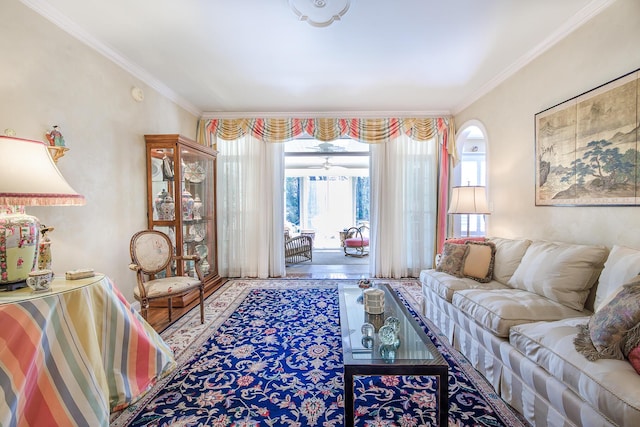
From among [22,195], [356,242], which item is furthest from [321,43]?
[356,242]

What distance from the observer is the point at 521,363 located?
1584 millimetres

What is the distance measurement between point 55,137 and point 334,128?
333 centimetres

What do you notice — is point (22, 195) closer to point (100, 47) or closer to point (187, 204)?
point (100, 47)

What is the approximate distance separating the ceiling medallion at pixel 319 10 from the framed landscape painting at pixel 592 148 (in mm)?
1995

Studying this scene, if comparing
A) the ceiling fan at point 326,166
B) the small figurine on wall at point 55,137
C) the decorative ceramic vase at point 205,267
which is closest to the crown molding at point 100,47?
the small figurine on wall at point 55,137

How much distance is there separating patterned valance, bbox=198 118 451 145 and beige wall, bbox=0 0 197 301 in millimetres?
1324

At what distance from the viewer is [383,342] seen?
5.26 ft

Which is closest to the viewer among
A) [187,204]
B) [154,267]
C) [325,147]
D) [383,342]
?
[383,342]

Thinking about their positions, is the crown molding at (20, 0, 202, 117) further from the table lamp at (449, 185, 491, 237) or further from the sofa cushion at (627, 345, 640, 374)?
the sofa cushion at (627, 345, 640, 374)

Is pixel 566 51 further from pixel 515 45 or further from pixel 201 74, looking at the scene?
pixel 201 74

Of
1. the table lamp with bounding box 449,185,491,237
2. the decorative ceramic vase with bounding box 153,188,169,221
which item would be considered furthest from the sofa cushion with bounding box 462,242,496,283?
the decorative ceramic vase with bounding box 153,188,169,221

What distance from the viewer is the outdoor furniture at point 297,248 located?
5721 millimetres

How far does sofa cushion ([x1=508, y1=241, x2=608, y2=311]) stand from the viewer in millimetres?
1946

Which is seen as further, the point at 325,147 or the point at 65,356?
the point at 325,147
